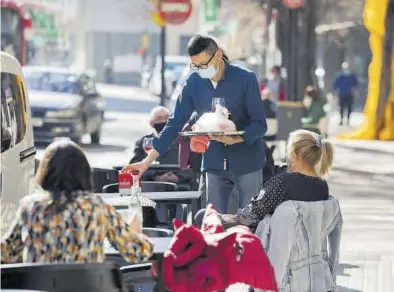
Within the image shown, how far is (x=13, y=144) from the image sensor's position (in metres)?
9.97

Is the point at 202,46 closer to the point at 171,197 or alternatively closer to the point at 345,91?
the point at 171,197

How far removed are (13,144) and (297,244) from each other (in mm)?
2469

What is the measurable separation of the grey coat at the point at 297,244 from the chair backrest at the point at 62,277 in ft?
7.26

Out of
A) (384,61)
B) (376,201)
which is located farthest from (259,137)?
(384,61)

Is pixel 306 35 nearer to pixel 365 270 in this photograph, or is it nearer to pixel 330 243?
pixel 365 270

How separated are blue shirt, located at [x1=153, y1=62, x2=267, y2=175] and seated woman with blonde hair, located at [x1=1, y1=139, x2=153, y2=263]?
3535mm

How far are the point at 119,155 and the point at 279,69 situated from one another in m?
8.44

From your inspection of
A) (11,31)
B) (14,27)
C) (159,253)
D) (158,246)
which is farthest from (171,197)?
(14,27)

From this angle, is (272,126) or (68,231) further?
(272,126)

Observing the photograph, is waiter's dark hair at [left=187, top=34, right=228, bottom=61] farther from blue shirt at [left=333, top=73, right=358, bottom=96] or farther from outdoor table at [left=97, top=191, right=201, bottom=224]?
blue shirt at [left=333, top=73, right=358, bottom=96]

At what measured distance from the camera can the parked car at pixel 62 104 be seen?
93.5 ft

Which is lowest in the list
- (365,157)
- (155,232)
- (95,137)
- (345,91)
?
(345,91)

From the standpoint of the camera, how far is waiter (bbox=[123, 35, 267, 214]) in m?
10.1

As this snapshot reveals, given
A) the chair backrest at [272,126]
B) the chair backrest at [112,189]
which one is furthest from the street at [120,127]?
the chair backrest at [112,189]
